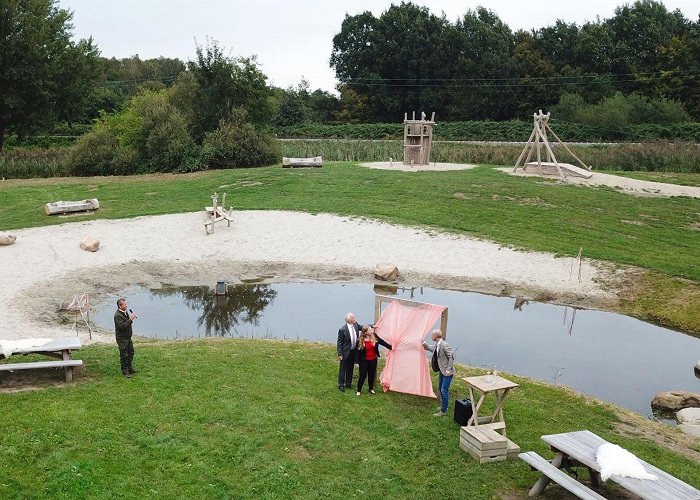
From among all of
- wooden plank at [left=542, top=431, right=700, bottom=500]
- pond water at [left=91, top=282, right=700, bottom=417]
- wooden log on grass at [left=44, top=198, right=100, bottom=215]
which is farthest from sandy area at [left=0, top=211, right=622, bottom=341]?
wooden plank at [left=542, top=431, right=700, bottom=500]

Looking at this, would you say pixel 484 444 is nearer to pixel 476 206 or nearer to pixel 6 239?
pixel 476 206

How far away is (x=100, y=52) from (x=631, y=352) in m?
49.7

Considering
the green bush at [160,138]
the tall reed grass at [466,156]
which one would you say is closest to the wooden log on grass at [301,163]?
the green bush at [160,138]

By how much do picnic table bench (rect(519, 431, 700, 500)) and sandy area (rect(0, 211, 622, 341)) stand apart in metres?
11.3

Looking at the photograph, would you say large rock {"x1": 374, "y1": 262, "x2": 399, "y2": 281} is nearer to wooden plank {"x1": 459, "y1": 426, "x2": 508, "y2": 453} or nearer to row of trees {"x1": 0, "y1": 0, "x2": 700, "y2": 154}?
wooden plank {"x1": 459, "y1": 426, "x2": 508, "y2": 453}

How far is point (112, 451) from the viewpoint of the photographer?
377 inches

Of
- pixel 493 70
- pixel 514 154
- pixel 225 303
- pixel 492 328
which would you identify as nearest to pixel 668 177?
pixel 514 154

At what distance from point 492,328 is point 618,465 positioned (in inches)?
369

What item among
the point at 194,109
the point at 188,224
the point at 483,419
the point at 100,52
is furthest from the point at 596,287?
the point at 100,52

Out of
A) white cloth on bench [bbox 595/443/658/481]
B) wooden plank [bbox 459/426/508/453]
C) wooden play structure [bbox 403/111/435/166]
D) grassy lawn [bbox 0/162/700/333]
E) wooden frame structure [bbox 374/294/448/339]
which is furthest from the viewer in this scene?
wooden play structure [bbox 403/111/435/166]

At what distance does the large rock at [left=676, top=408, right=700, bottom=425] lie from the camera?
12.5 metres

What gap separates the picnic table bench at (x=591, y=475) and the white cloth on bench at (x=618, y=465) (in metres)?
0.06

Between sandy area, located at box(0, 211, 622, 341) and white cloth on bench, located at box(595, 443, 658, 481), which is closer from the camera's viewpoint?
white cloth on bench, located at box(595, 443, 658, 481)

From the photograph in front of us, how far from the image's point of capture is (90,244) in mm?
23562
